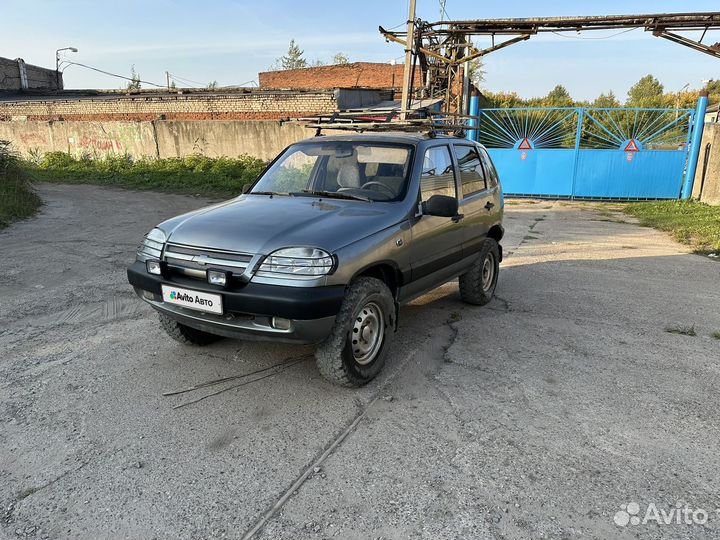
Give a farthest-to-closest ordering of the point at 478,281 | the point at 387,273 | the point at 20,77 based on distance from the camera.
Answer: the point at 20,77 < the point at 478,281 < the point at 387,273

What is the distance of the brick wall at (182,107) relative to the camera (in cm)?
1944

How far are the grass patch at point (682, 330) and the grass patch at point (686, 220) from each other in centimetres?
423

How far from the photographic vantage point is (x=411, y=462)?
279 cm

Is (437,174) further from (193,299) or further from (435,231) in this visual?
(193,299)

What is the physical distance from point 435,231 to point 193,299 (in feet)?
6.76

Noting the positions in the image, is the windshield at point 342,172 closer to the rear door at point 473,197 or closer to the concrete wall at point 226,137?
the rear door at point 473,197

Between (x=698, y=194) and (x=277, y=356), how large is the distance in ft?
43.5

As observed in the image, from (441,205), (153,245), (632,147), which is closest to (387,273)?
(441,205)

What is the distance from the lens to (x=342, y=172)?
4.34 m

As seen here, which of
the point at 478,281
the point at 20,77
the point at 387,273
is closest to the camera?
the point at 387,273

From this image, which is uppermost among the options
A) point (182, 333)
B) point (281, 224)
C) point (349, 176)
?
point (349, 176)

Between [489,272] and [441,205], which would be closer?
[441,205]

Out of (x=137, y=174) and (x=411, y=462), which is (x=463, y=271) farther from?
(x=137, y=174)

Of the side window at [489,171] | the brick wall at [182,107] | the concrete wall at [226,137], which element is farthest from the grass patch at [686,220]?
the brick wall at [182,107]
